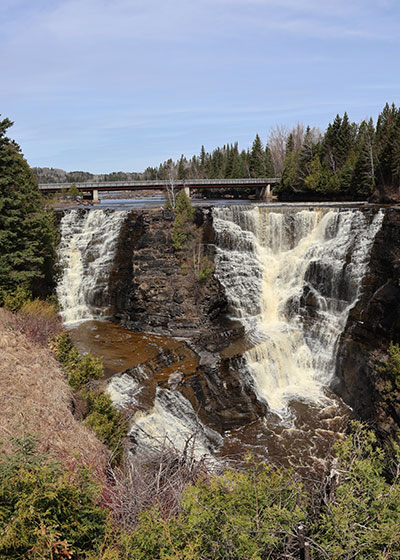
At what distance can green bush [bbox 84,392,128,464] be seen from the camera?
11453mm

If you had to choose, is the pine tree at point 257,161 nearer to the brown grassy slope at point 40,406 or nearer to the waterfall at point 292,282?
the waterfall at point 292,282

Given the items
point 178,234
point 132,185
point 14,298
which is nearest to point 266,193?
point 132,185

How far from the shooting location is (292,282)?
27.5 metres

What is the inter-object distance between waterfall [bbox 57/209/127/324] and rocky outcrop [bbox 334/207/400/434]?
16632mm

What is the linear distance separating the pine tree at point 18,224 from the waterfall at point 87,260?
4.43 metres

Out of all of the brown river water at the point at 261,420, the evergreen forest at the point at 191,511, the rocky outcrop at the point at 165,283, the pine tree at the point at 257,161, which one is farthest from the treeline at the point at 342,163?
the evergreen forest at the point at 191,511

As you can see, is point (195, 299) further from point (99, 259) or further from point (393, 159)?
point (393, 159)

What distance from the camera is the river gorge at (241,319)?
17828mm

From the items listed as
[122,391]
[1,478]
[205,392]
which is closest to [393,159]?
[205,392]

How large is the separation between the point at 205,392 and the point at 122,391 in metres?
4.10

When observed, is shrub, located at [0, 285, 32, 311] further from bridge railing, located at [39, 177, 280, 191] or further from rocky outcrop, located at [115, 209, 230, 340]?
bridge railing, located at [39, 177, 280, 191]

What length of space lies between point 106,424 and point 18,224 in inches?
572

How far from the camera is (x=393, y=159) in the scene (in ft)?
121

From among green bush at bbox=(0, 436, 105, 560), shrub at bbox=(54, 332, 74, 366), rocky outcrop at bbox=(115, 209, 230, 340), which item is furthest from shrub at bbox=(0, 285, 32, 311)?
green bush at bbox=(0, 436, 105, 560)
